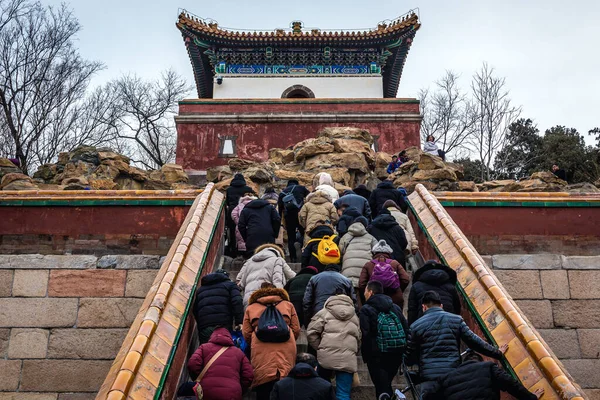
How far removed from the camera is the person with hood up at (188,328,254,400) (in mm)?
5535

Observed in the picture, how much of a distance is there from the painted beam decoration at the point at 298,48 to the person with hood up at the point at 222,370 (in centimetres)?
1913

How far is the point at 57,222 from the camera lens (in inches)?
422

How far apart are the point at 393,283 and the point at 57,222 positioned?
623 centimetres

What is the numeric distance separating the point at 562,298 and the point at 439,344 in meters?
4.08

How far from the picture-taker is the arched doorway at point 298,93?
23625 mm

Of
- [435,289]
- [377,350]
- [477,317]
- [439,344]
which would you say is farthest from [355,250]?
[439,344]

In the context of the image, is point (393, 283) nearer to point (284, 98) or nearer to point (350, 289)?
point (350, 289)

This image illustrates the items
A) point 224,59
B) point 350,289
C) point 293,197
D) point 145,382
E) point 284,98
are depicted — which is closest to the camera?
point 145,382

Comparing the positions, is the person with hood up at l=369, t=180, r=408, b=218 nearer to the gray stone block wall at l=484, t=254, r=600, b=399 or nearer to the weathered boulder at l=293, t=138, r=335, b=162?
the gray stone block wall at l=484, t=254, r=600, b=399

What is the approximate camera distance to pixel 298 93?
78.2 feet

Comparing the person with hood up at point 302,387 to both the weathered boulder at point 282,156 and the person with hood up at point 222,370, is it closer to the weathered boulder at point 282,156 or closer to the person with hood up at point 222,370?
the person with hood up at point 222,370

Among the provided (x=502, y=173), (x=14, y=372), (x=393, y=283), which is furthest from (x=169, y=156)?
(x=393, y=283)

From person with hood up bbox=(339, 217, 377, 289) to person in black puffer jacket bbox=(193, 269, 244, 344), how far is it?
5.10ft

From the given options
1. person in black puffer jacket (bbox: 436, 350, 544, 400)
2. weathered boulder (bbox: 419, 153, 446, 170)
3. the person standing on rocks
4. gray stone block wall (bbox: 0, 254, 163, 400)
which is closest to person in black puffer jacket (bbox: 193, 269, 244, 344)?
person in black puffer jacket (bbox: 436, 350, 544, 400)
